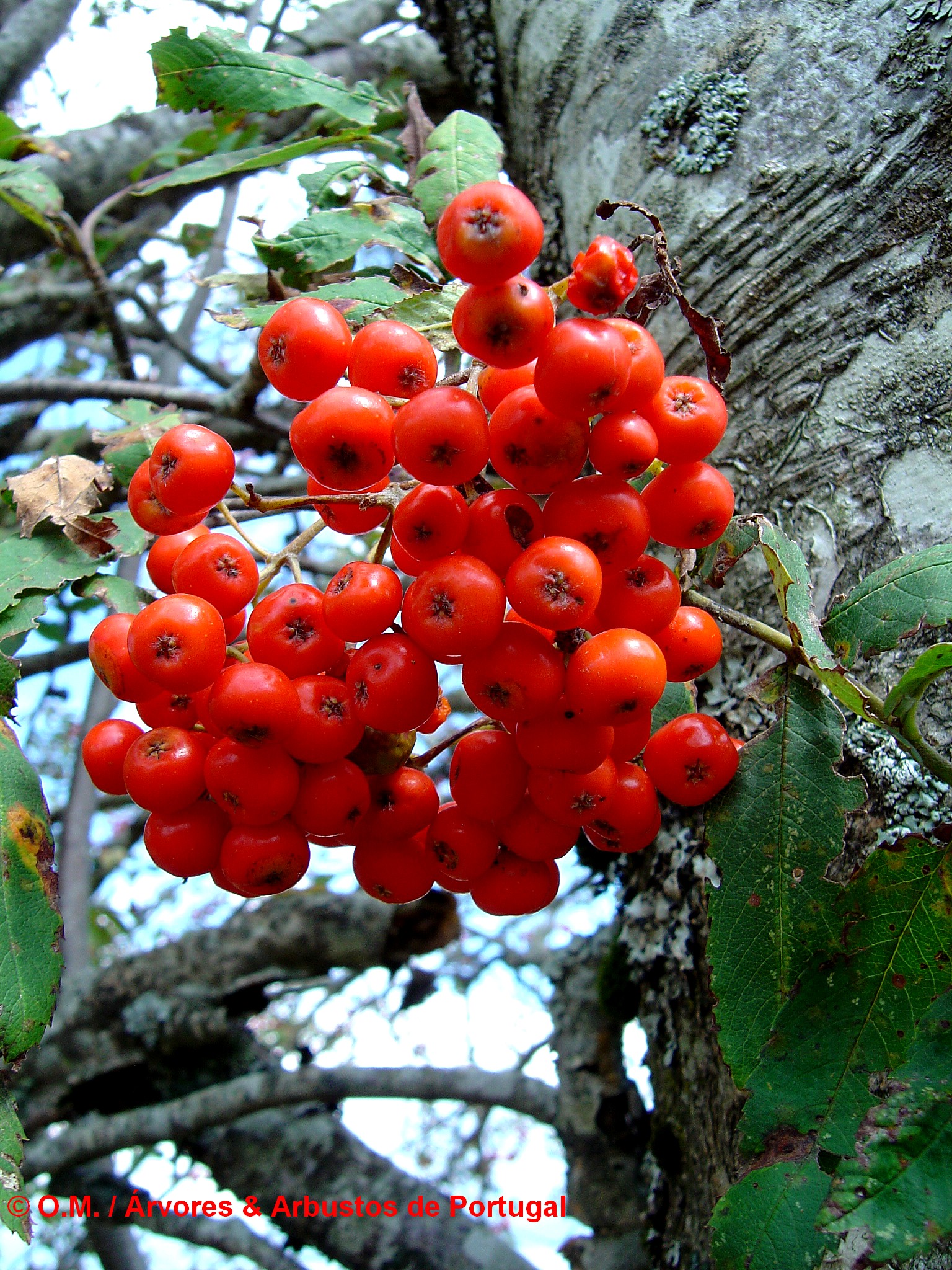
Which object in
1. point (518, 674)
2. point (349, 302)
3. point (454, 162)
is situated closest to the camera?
point (518, 674)

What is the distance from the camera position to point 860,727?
1.48 m

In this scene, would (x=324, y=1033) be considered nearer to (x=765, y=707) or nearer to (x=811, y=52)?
(x=765, y=707)

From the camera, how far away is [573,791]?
3.93 ft

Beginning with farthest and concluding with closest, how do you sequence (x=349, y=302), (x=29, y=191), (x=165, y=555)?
(x=29, y=191), (x=349, y=302), (x=165, y=555)

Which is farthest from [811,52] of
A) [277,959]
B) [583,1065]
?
[277,959]

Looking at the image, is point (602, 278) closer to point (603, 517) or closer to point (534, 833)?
point (603, 517)

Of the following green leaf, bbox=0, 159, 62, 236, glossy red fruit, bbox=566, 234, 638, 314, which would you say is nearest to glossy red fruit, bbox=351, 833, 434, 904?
glossy red fruit, bbox=566, 234, 638, 314

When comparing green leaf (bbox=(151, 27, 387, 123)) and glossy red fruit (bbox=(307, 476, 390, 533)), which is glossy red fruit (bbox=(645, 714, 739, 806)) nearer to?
glossy red fruit (bbox=(307, 476, 390, 533))

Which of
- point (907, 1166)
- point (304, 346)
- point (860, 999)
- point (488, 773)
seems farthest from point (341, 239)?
point (907, 1166)

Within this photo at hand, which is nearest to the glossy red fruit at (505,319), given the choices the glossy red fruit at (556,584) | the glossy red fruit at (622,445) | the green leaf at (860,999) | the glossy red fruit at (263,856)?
the glossy red fruit at (622,445)

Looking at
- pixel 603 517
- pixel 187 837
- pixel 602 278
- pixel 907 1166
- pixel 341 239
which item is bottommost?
pixel 907 1166

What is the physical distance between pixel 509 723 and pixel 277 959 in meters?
2.78

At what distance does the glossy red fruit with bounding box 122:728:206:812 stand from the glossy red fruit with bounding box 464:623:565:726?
415mm

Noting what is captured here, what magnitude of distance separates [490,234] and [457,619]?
0.43 m
